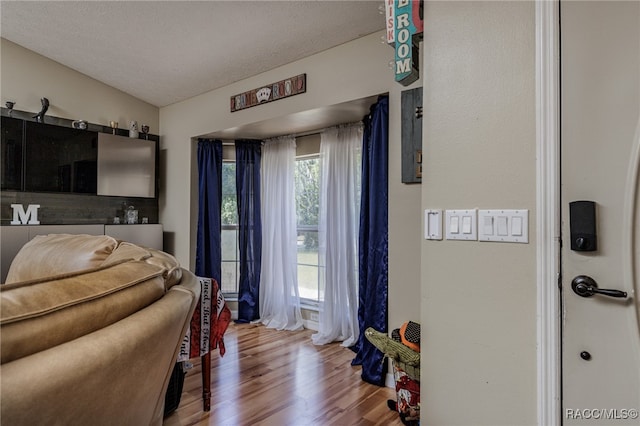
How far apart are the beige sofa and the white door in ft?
4.07

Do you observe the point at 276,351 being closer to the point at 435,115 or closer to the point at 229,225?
the point at 229,225

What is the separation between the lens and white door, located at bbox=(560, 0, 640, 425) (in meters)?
0.99

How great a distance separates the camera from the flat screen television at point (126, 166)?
3695 millimetres

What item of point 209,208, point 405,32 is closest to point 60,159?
point 209,208

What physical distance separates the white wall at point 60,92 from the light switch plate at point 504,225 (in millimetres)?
4244

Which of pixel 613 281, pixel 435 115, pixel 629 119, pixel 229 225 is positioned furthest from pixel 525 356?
pixel 229 225

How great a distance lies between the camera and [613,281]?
1.00 metres

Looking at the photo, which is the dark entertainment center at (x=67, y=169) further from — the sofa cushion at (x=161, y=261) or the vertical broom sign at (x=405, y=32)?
the vertical broom sign at (x=405, y=32)

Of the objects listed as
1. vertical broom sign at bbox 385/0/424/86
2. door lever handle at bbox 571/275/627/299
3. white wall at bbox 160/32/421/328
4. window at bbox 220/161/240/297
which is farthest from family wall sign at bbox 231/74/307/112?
door lever handle at bbox 571/275/627/299

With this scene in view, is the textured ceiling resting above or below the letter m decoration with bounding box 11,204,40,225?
above

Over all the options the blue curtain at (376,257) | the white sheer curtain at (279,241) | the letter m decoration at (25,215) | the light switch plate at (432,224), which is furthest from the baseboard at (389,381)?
the letter m decoration at (25,215)

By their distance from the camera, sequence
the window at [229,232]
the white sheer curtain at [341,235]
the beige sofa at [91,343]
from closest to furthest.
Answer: the beige sofa at [91,343] → the white sheer curtain at [341,235] → the window at [229,232]

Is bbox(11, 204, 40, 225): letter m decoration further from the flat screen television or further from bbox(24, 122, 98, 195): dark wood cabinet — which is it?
the flat screen television

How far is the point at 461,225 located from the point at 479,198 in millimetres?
117
